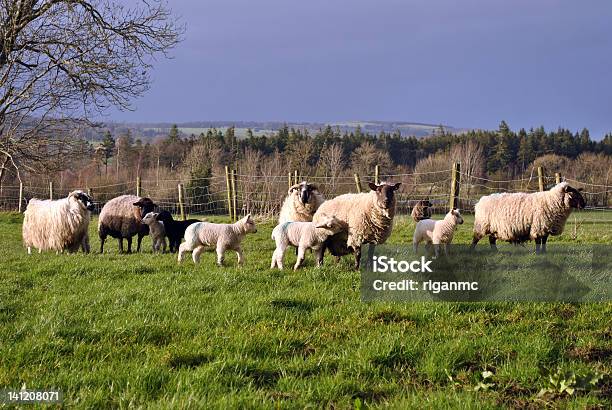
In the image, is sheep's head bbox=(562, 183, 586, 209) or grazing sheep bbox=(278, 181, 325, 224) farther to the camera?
grazing sheep bbox=(278, 181, 325, 224)

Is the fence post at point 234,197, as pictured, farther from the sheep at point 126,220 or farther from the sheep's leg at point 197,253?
the sheep's leg at point 197,253

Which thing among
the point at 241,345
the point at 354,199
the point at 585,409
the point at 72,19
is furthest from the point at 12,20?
the point at 585,409

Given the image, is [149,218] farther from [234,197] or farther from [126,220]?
[234,197]

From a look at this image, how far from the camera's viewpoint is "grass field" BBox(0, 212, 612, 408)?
3.84 m

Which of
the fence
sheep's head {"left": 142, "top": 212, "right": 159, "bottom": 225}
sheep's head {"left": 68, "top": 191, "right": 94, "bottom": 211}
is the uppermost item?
sheep's head {"left": 68, "top": 191, "right": 94, "bottom": 211}

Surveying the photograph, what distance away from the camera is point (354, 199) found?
33.2ft

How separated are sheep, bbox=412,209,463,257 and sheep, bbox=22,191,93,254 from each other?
25.7ft

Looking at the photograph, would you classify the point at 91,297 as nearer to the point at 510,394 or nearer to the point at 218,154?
the point at 510,394

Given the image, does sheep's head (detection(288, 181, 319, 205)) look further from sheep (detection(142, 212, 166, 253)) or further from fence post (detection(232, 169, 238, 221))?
fence post (detection(232, 169, 238, 221))

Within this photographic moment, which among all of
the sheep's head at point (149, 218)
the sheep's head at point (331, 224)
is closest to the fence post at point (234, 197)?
the sheep's head at point (149, 218)

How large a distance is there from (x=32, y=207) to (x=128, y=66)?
16.0 feet

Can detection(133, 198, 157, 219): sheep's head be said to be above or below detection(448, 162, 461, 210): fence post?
below

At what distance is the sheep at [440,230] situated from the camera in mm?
10078

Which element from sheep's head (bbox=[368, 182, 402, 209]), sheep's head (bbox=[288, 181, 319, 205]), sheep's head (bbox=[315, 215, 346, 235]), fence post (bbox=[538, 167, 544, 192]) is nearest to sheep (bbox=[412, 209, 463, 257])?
sheep's head (bbox=[368, 182, 402, 209])
